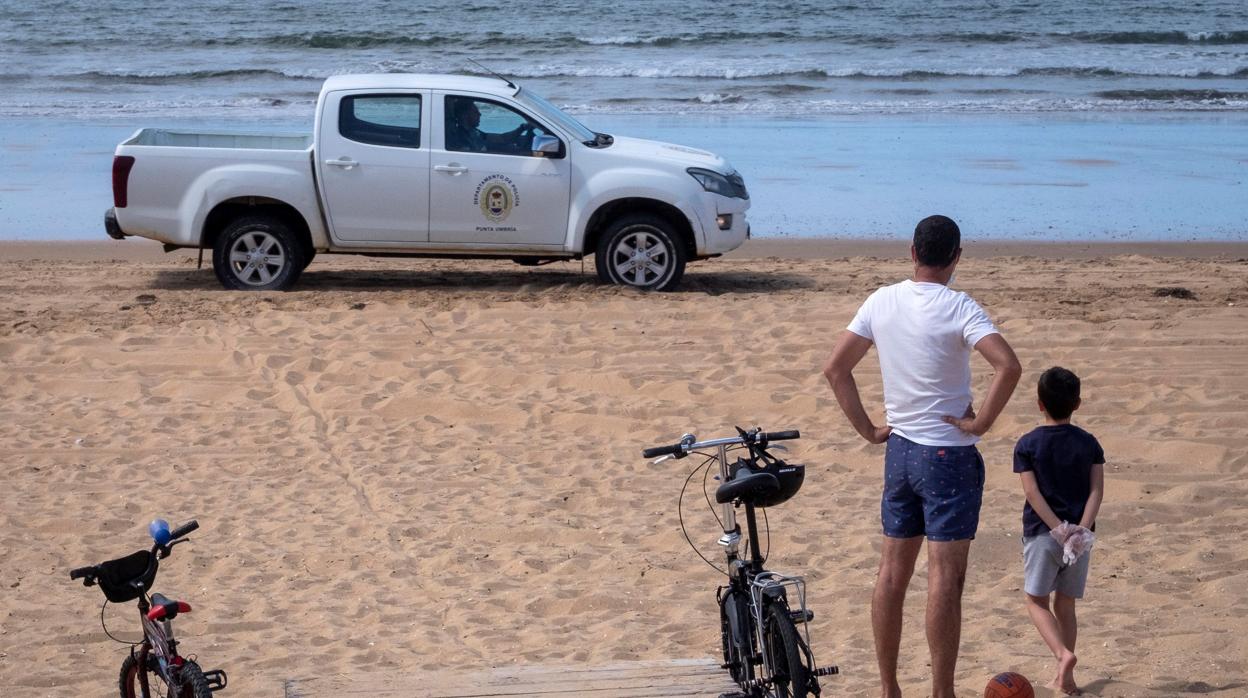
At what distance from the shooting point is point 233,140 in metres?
13.4

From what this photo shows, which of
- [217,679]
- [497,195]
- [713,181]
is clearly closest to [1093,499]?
[217,679]

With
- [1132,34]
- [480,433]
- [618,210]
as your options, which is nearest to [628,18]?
[1132,34]

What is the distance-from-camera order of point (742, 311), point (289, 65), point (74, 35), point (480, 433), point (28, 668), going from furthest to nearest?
point (74, 35) < point (289, 65) < point (742, 311) < point (480, 433) < point (28, 668)

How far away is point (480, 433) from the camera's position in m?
8.72

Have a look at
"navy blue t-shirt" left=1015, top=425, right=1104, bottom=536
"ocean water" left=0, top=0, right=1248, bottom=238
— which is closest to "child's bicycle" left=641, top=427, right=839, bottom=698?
"navy blue t-shirt" left=1015, top=425, right=1104, bottom=536

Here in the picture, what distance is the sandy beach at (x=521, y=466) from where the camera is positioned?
232 inches

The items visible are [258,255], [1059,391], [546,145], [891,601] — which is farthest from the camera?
[258,255]

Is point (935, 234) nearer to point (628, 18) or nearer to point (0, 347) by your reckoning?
point (0, 347)

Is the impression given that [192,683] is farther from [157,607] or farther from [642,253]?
[642,253]

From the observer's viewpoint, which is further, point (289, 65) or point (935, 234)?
point (289, 65)

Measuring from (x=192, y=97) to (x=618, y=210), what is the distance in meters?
21.7

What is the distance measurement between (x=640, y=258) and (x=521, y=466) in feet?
13.5

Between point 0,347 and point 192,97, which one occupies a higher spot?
point 192,97

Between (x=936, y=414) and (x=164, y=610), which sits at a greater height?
(x=936, y=414)
